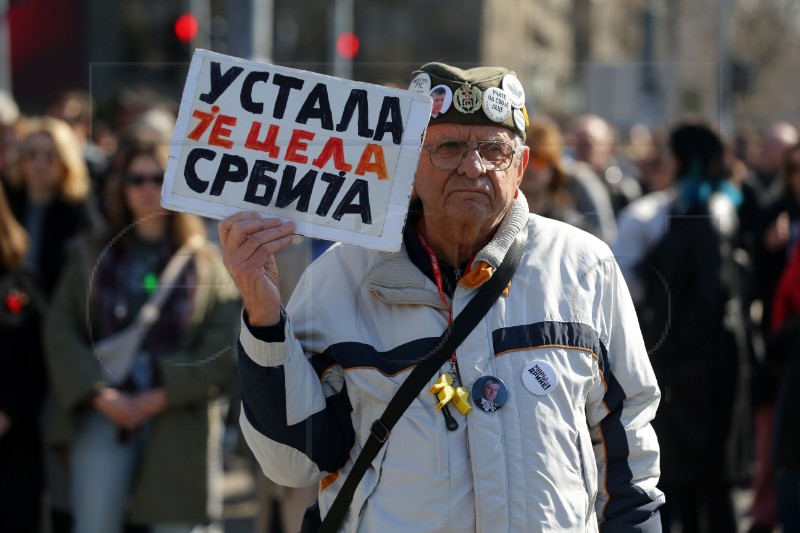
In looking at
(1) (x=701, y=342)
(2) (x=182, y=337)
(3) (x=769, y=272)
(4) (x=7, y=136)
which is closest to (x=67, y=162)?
(4) (x=7, y=136)

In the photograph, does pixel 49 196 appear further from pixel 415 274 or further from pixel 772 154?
pixel 772 154

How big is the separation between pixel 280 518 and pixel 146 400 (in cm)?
103

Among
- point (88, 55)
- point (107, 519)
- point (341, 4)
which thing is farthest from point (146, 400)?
point (88, 55)

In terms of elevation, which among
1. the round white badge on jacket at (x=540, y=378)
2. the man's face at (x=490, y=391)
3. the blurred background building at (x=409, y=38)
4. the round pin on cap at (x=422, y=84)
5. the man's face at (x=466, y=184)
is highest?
the blurred background building at (x=409, y=38)

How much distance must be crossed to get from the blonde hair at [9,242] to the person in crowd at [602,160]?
144 inches

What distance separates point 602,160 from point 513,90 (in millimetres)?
6730

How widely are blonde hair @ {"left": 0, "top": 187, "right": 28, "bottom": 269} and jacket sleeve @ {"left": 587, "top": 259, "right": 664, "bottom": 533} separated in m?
3.72

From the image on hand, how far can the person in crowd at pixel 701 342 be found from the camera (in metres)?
6.13

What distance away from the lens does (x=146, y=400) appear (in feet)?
18.4

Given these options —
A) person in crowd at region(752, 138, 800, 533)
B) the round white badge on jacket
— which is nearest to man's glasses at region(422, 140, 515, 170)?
the round white badge on jacket

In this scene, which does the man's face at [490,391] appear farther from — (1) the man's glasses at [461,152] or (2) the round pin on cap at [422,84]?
(2) the round pin on cap at [422,84]

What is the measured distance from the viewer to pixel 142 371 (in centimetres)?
561

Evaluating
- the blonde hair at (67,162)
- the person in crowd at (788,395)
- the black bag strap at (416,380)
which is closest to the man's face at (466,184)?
the black bag strap at (416,380)

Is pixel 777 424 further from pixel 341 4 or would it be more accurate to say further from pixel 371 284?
pixel 341 4
